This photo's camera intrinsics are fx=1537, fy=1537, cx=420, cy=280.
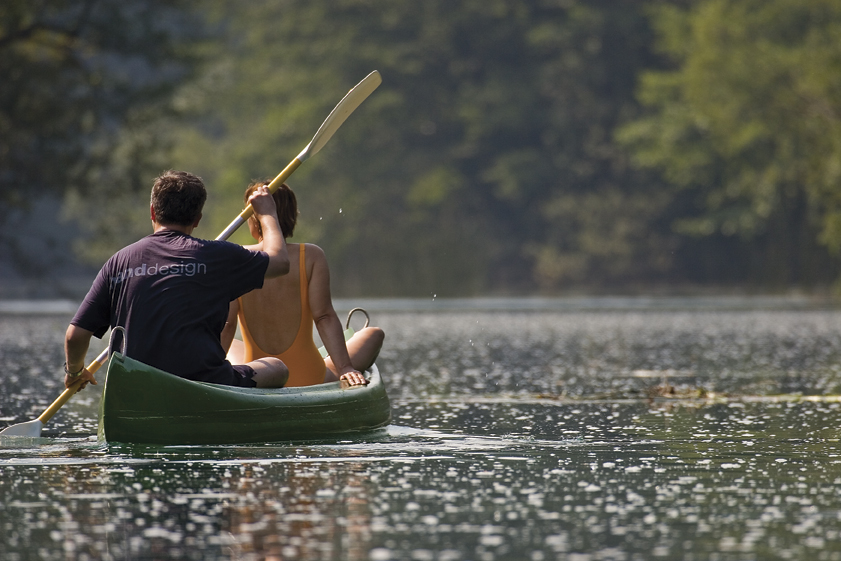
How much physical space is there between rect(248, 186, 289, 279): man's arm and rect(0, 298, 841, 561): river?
862 millimetres

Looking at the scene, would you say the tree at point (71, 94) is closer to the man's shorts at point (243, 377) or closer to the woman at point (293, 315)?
the woman at point (293, 315)

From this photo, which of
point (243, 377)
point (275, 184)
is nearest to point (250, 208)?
point (275, 184)

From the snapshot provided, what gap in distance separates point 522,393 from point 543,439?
137 inches

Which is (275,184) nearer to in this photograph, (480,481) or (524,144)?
(480,481)

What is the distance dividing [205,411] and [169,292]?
66cm

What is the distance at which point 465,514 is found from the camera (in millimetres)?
5238

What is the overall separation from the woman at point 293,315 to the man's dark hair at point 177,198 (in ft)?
3.00

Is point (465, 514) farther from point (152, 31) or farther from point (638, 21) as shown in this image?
point (638, 21)

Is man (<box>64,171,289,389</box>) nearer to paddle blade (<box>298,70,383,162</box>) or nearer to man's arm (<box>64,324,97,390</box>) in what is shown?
man's arm (<box>64,324,97,390</box>)

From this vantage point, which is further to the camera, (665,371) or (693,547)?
(665,371)

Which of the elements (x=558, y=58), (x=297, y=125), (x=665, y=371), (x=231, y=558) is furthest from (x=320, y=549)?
(x=558, y=58)

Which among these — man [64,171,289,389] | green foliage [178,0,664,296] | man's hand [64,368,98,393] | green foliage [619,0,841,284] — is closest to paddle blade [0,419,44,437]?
man's hand [64,368,98,393]

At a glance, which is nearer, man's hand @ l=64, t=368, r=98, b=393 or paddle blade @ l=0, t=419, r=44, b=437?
man's hand @ l=64, t=368, r=98, b=393

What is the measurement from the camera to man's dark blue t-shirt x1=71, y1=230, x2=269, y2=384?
692 centimetres
